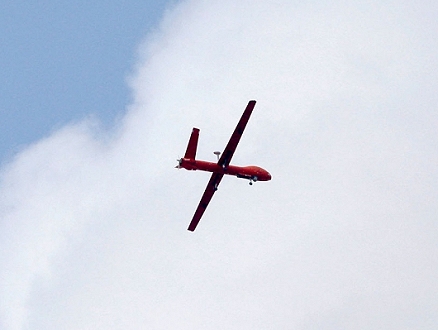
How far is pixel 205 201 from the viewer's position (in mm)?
166625

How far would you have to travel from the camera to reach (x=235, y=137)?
155000 millimetres

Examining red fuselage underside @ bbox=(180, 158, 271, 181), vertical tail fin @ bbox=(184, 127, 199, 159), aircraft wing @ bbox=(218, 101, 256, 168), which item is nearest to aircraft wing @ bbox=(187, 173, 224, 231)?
red fuselage underside @ bbox=(180, 158, 271, 181)

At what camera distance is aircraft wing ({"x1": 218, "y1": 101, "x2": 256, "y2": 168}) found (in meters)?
153

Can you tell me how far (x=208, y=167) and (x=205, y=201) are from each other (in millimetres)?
10001

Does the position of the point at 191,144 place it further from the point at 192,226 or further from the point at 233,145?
the point at 192,226

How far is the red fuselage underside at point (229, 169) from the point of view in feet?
512

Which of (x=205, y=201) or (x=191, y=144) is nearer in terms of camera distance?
(x=191, y=144)

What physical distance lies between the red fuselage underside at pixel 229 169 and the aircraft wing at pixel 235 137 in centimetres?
113

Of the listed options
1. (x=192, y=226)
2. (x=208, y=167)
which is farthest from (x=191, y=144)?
(x=192, y=226)

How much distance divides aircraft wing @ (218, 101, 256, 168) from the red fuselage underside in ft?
3.72

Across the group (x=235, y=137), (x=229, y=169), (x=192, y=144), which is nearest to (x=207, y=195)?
(x=229, y=169)

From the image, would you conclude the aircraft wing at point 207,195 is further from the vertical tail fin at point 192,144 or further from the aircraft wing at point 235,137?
the vertical tail fin at point 192,144

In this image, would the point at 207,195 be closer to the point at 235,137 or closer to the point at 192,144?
the point at 192,144

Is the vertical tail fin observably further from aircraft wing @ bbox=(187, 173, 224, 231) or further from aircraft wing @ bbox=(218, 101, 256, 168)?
aircraft wing @ bbox=(187, 173, 224, 231)
